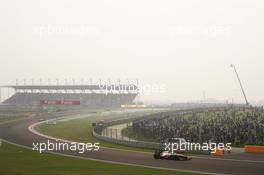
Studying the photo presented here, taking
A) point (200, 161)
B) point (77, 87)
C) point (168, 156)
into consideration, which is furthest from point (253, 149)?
point (77, 87)

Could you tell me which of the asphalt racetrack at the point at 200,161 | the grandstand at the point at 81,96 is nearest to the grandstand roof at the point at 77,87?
the grandstand at the point at 81,96

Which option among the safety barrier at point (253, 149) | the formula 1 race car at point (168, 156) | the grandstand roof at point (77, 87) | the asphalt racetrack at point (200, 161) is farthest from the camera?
the grandstand roof at point (77, 87)

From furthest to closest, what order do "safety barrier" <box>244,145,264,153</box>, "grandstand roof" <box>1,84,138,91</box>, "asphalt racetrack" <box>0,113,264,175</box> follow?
"grandstand roof" <box>1,84,138,91</box> < "safety barrier" <box>244,145,264,153</box> < "asphalt racetrack" <box>0,113,264,175</box>

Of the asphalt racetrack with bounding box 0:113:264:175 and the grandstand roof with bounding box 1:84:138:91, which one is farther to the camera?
the grandstand roof with bounding box 1:84:138:91

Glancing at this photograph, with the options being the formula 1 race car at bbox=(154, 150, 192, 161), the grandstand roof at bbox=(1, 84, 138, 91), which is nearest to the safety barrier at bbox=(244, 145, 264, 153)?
the formula 1 race car at bbox=(154, 150, 192, 161)

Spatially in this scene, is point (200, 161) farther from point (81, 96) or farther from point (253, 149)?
point (81, 96)

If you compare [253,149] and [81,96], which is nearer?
[253,149]

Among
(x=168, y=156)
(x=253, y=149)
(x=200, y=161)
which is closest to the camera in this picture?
(x=200, y=161)

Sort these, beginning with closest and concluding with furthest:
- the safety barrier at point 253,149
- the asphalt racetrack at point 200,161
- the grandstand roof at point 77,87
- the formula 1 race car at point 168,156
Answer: the asphalt racetrack at point 200,161 → the formula 1 race car at point 168,156 → the safety barrier at point 253,149 → the grandstand roof at point 77,87

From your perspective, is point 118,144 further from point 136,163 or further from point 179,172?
point 179,172

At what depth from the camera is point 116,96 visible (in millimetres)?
178375

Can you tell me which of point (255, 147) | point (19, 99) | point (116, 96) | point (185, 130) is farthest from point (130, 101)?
point (255, 147)

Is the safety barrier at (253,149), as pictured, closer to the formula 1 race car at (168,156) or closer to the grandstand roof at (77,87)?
the formula 1 race car at (168,156)

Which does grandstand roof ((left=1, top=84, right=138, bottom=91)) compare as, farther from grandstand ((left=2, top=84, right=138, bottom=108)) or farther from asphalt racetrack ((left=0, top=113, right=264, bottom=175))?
asphalt racetrack ((left=0, top=113, right=264, bottom=175))
